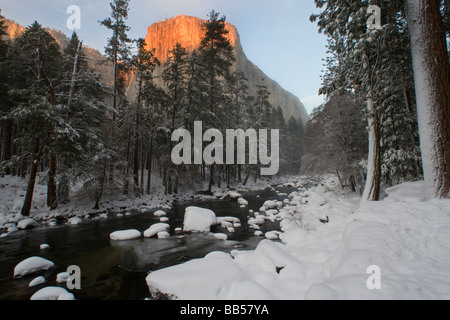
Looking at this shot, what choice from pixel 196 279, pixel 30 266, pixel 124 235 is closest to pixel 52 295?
pixel 30 266

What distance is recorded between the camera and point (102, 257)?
20.5 feet

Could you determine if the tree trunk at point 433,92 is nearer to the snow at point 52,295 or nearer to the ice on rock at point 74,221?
the snow at point 52,295

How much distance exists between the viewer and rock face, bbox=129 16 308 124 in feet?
330

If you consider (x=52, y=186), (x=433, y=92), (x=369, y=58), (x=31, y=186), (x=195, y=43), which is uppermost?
(x=195, y=43)

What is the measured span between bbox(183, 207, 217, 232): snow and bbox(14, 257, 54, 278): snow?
4905 millimetres

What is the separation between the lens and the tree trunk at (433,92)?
478cm

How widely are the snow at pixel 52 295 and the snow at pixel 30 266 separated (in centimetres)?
192

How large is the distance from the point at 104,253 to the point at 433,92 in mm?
11272

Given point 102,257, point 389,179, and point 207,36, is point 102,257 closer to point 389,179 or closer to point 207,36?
point 389,179

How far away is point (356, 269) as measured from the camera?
276 centimetres

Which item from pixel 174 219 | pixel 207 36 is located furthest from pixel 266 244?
pixel 207 36

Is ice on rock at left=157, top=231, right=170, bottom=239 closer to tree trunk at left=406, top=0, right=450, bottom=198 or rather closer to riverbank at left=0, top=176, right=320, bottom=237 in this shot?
riverbank at left=0, top=176, right=320, bottom=237

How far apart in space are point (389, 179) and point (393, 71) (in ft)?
23.1

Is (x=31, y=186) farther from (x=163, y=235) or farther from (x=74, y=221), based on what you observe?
(x=163, y=235)
